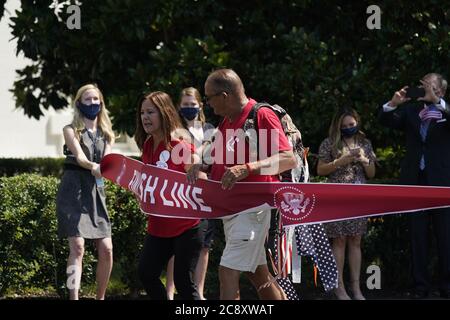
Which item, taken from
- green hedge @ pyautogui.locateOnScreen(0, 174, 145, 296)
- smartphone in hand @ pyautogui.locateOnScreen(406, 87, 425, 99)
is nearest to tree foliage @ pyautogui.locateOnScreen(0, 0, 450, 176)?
smartphone in hand @ pyautogui.locateOnScreen(406, 87, 425, 99)

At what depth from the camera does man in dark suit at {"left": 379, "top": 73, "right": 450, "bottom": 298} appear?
1020cm

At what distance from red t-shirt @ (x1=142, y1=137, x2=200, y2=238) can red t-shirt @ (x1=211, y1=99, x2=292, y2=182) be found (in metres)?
0.45

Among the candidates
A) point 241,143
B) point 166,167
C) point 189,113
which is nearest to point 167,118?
point 166,167

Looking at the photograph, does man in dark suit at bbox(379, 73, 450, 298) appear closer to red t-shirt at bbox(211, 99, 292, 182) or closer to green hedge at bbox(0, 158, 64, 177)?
red t-shirt at bbox(211, 99, 292, 182)

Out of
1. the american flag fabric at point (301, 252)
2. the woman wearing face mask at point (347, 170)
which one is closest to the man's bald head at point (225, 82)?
the american flag fabric at point (301, 252)

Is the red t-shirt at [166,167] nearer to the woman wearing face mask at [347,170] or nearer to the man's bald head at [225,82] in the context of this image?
the man's bald head at [225,82]

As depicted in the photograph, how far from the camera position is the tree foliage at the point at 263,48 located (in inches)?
445

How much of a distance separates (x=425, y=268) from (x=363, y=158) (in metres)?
1.26

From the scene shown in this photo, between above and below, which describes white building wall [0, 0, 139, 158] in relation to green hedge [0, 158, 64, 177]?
above

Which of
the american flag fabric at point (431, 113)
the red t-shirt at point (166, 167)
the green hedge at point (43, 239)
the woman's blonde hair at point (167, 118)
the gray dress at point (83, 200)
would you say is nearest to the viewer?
the red t-shirt at point (166, 167)

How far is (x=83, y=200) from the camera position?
9242mm

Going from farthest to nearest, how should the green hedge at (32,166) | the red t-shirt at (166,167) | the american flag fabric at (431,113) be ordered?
the green hedge at (32,166) → the american flag fabric at (431,113) → the red t-shirt at (166,167)

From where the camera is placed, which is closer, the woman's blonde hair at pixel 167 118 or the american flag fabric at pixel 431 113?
the woman's blonde hair at pixel 167 118

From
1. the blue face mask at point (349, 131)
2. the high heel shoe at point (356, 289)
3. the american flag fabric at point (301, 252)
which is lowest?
the high heel shoe at point (356, 289)
